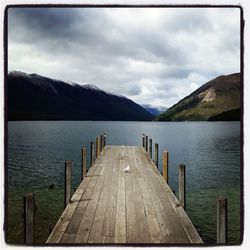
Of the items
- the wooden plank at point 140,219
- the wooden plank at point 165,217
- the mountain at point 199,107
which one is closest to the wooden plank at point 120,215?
the wooden plank at point 140,219

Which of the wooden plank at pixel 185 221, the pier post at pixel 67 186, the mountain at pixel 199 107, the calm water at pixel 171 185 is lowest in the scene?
the calm water at pixel 171 185

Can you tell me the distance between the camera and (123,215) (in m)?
6.39

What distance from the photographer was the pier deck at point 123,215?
524cm

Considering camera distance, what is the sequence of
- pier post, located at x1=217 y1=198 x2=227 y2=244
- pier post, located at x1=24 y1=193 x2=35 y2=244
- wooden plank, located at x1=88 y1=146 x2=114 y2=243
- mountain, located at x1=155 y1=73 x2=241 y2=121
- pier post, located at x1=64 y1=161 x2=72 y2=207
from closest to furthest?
pier post, located at x1=217 y1=198 x2=227 y2=244, pier post, located at x1=24 y1=193 x2=35 y2=244, wooden plank, located at x1=88 y1=146 x2=114 y2=243, pier post, located at x1=64 y1=161 x2=72 y2=207, mountain, located at x1=155 y1=73 x2=241 y2=121

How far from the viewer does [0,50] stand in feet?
16.7

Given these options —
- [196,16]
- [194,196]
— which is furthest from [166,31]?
[194,196]

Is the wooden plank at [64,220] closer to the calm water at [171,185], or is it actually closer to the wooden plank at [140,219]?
the wooden plank at [140,219]

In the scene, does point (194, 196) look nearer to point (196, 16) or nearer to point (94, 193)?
point (94, 193)

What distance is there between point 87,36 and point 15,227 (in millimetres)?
7633

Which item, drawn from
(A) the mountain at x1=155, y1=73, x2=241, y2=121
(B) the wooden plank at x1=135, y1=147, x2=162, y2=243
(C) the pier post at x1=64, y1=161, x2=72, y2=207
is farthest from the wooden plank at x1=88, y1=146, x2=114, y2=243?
(A) the mountain at x1=155, y1=73, x2=241, y2=121

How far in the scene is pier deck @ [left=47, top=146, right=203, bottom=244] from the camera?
524 cm

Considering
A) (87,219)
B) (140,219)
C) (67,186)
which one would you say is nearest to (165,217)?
(140,219)

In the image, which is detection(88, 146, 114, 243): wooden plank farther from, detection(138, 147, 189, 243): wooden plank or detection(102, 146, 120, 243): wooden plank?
detection(138, 147, 189, 243): wooden plank

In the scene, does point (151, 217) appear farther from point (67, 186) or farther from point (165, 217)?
point (67, 186)
